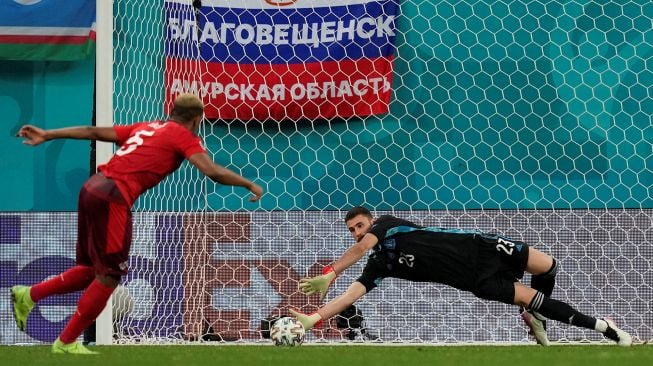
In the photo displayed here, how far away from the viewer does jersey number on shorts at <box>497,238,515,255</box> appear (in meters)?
8.24

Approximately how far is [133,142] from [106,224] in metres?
0.49

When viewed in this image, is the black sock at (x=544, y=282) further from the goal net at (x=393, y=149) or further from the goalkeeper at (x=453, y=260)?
the goal net at (x=393, y=149)

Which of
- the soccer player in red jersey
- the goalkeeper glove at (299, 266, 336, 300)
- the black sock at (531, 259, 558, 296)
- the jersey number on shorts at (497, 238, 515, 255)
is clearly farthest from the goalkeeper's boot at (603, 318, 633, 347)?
the soccer player in red jersey

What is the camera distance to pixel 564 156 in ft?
36.1

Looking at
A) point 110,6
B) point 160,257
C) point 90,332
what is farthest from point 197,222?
point 110,6

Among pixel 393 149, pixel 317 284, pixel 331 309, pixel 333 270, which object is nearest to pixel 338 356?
pixel 317 284

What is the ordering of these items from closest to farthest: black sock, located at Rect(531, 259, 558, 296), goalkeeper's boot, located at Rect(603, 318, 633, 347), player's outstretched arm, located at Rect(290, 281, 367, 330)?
goalkeeper's boot, located at Rect(603, 318, 633, 347) → player's outstretched arm, located at Rect(290, 281, 367, 330) → black sock, located at Rect(531, 259, 558, 296)

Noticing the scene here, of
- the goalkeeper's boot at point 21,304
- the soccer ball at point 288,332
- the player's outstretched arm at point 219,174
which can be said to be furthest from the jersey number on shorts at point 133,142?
the soccer ball at point 288,332

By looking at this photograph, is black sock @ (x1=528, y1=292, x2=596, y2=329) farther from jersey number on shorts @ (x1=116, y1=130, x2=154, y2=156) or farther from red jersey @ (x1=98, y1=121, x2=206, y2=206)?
jersey number on shorts @ (x1=116, y1=130, x2=154, y2=156)

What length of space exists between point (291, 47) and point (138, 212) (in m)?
1.89

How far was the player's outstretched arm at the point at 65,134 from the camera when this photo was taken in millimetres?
6828

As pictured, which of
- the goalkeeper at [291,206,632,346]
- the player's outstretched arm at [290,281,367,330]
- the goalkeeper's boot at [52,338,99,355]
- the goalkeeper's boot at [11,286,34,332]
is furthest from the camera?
the goalkeeper at [291,206,632,346]

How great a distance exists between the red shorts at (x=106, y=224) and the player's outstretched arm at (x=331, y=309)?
56.6 inches

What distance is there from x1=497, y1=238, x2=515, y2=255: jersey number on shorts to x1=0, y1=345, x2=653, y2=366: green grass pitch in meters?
0.65
